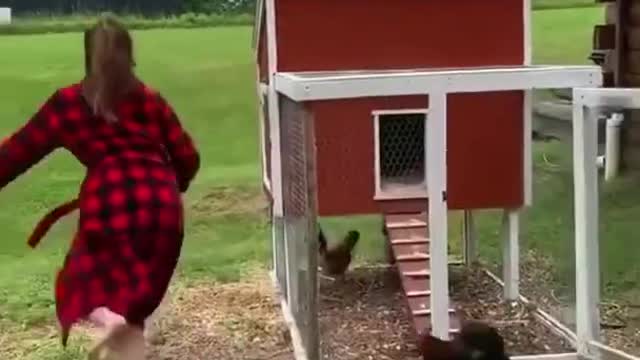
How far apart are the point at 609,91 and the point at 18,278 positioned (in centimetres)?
416

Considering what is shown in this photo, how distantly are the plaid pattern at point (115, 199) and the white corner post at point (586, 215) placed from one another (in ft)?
5.71

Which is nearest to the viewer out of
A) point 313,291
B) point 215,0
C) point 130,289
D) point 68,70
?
point 130,289

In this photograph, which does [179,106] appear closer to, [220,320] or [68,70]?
[68,70]

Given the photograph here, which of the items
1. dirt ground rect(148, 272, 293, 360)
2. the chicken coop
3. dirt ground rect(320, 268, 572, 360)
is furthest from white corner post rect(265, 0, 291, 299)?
dirt ground rect(320, 268, 572, 360)

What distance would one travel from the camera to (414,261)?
18.9 ft

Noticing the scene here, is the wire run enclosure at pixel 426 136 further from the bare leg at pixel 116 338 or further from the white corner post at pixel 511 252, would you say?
the white corner post at pixel 511 252

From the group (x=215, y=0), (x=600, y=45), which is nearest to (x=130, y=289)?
(x=600, y=45)

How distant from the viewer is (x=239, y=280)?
275 inches

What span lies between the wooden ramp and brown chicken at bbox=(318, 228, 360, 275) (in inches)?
18.0

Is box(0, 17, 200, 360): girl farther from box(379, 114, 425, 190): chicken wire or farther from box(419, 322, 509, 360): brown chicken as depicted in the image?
box(379, 114, 425, 190): chicken wire

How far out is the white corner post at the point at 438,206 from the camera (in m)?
4.65

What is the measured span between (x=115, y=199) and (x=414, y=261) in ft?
7.45

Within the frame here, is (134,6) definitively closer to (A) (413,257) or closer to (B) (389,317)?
(B) (389,317)

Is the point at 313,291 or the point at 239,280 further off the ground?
the point at 313,291
